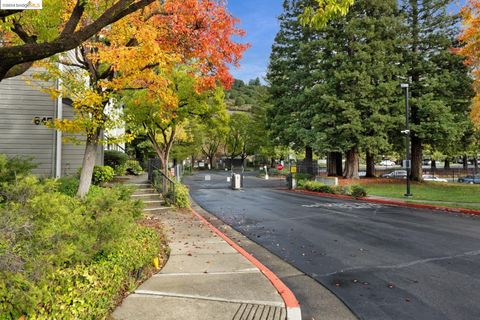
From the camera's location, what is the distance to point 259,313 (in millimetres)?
4656

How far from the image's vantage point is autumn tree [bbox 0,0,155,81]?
188 inches

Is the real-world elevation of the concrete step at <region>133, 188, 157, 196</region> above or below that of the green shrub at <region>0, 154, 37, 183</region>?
below

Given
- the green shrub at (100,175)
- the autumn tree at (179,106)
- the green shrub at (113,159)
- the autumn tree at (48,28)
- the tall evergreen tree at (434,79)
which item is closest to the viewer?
the autumn tree at (48,28)

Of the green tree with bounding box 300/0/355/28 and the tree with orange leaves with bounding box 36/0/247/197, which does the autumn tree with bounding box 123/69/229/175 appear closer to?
the tree with orange leaves with bounding box 36/0/247/197

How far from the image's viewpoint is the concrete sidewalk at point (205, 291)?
4.55 meters

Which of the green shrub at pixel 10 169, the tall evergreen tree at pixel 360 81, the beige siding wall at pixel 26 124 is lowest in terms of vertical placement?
the green shrub at pixel 10 169

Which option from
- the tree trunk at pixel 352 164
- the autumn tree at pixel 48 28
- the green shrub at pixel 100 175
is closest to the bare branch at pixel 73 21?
the autumn tree at pixel 48 28

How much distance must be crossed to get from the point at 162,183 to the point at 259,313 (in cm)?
1180

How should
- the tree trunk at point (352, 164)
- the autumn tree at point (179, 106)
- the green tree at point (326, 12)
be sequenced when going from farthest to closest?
1. the tree trunk at point (352, 164)
2. the autumn tree at point (179, 106)
3. the green tree at point (326, 12)

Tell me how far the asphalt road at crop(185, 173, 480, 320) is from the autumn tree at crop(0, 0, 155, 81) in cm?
545

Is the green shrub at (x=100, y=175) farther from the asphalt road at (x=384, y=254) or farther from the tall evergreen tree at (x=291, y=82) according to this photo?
the tall evergreen tree at (x=291, y=82)

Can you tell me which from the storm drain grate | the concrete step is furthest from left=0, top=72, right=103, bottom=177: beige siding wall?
the storm drain grate

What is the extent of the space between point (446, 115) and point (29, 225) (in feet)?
102

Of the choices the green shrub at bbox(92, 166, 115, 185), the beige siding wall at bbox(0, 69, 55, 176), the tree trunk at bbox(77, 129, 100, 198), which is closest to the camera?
the tree trunk at bbox(77, 129, 100, 198)
